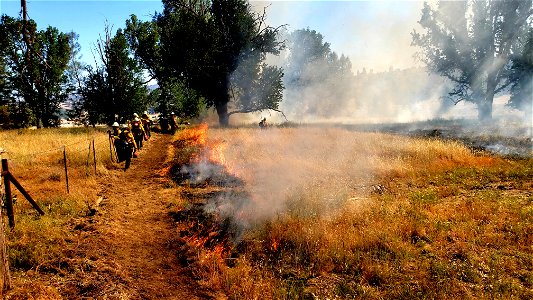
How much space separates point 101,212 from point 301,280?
546 centimetres

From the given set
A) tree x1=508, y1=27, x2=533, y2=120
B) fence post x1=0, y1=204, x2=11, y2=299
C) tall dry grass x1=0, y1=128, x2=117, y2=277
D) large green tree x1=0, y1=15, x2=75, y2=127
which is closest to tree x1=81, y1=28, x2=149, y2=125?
large green tree x1=0, y1=15, x2=75, y2=127

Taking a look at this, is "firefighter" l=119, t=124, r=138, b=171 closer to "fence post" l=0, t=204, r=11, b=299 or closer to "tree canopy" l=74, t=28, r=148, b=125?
"fence post" l=0, t=204, r=11, b=299

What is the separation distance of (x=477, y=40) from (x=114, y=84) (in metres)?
33.8

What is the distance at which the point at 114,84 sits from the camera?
87.4 ft

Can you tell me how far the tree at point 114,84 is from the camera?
2600 centimetres

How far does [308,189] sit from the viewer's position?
9.69m

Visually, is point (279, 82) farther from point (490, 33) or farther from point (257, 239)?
point (257, 239)

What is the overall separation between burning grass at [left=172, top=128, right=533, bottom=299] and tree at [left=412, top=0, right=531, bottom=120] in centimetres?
2048

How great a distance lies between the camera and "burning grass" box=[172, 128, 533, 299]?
501 cm

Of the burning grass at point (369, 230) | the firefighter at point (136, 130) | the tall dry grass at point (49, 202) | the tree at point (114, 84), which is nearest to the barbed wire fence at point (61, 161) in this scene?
the tall dry grass at point (49, 202)

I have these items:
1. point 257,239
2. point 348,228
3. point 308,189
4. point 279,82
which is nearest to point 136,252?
point 257,239

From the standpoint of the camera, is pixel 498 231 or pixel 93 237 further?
pixel 498 231

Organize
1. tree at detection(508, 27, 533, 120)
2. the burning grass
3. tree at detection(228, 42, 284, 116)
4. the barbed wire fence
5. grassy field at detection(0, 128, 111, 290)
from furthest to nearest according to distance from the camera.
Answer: tree at detection(228, 42, 284, 116) → tree at detection(508, 27, 533, 120) → the barbed wire fence → grassy field at detection(0, 128, 111, 290) → the burning grass

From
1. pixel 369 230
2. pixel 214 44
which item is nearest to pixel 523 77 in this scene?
pixel 214 44
